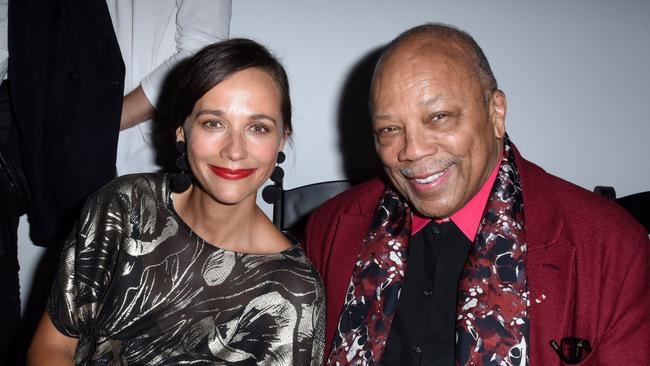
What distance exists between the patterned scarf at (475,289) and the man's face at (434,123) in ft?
0.38

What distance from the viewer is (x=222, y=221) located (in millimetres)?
1692

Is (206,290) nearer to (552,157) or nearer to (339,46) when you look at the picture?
(339,46)

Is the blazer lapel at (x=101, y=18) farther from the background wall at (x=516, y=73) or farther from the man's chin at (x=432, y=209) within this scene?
the man's chin at (x=432, y=209)

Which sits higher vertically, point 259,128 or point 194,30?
point 194,30

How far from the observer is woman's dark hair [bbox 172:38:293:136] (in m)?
1.57

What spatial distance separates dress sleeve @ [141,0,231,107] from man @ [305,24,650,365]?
0.65m

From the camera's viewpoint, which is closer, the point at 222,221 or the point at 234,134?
the point at 234,134

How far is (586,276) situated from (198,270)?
99 cm

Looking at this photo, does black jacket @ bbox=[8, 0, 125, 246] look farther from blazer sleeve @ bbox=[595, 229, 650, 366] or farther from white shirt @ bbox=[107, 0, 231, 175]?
blazer sleeve @ bbox=[595, 229, 650, 366]

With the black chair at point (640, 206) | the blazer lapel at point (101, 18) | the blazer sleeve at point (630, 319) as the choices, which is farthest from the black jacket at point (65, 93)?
the black chair at point (640, 206)

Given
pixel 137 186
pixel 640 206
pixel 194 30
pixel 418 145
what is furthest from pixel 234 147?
pixel 640 206

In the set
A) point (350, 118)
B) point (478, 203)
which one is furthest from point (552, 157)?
point (478, 203)

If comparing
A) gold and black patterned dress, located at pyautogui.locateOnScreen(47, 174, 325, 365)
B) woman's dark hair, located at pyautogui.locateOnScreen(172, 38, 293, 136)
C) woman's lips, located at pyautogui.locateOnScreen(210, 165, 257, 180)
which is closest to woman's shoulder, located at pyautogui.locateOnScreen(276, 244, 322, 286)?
gold and black patterned dress, located at pyautogui.locateOnScreen(47, 174, 325, 365)

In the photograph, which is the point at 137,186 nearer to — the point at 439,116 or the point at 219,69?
the point at 219,69
